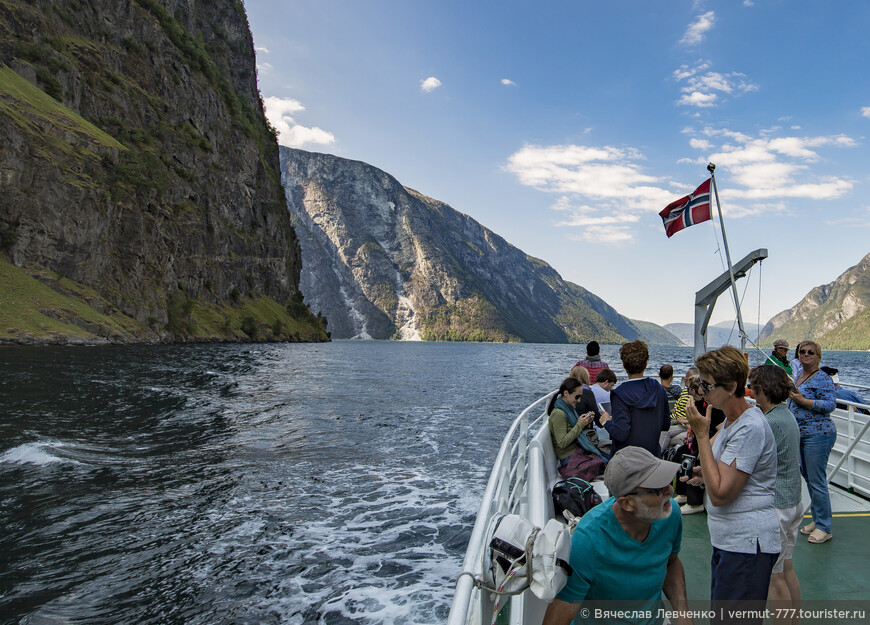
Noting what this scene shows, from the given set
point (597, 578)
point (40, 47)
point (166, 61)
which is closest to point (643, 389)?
point (597, 578)

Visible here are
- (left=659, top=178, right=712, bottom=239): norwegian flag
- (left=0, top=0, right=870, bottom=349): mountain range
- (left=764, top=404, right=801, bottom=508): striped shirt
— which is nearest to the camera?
(left=764, top=404, right=801, bottom=508): striped shirt

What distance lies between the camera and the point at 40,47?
6041 cm

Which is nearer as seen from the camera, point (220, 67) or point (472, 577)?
point (472, 577)

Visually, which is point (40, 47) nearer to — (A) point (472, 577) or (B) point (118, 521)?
(B) point (118, 521)

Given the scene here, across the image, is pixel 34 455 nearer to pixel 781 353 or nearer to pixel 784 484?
pixel 784 484

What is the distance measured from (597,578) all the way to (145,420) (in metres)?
19.1

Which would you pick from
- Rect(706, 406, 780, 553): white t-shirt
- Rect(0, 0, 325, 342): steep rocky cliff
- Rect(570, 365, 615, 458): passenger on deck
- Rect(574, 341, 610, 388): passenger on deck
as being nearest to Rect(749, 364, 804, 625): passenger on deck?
Rect(706, 406, 780, 553): white t-shirt

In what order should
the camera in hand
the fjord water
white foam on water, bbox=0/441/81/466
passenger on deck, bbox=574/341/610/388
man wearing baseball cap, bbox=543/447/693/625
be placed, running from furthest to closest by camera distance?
1. white foam on water, bbox=0/441/81/466
2. passenger on deck, bbox=574/341/610/388
3. the fjord water
4. the camera in hand
5. man wearing baseball cap, bbox=543/447/693/625

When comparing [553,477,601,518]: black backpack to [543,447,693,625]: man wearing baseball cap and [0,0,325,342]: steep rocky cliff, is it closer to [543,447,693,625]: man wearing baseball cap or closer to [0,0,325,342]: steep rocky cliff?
[543,447,693,625]: man wearing baseball cap

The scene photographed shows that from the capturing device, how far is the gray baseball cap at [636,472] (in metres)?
2.29

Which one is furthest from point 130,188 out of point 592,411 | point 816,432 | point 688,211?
point 816,432

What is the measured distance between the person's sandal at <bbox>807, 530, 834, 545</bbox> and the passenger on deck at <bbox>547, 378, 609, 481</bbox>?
7.22 feet

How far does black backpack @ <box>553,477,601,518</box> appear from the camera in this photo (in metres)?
4.65

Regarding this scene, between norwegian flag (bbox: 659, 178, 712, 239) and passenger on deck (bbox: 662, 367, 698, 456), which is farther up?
norwegian flag (bbox: 659, 178, 712, 239)
